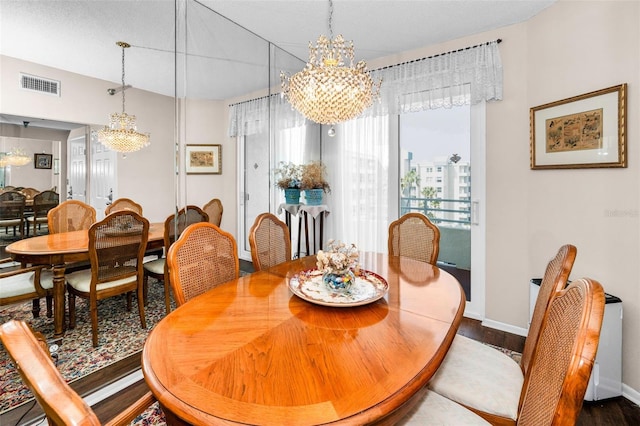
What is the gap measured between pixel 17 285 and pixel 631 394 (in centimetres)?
369

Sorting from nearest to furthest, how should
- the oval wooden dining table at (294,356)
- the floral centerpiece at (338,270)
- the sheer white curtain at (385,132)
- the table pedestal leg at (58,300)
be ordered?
the oval wooden dining table at (294,356)
the floral centerpiece at (338,270)
the table pedestal leg at (58,300)
the sheer white curtain at (385,132)

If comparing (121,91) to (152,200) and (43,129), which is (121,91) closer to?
(43,129)

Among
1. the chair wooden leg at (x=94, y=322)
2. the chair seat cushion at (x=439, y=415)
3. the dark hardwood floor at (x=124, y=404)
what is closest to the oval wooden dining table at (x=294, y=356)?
the chair seat cushion at (x=439, y=415)

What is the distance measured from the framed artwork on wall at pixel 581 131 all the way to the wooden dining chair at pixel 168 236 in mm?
2844

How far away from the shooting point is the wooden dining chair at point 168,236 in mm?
2439

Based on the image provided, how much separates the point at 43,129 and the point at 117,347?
1.53m

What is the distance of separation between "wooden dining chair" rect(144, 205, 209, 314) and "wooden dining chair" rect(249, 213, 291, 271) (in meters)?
0.70

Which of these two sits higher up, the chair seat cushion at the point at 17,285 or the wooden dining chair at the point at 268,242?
the wooden dining chair at the point at 268,242


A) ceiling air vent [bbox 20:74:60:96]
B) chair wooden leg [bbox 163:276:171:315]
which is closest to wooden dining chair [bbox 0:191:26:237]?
ceiling air vent [bbox 20:74:60:96]

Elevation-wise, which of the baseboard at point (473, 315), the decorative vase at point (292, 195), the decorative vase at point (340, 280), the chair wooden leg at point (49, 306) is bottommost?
the baseboard at point (473, 315)

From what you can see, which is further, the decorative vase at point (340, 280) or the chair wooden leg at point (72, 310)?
the chair wooden leg at point (72, 310)

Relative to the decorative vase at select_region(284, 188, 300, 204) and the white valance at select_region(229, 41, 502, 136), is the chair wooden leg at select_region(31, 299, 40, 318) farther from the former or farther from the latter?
the decorative vase at select_region(284, 188, 300, 204)

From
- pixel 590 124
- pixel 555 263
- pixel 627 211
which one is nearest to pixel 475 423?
pixel 555 263

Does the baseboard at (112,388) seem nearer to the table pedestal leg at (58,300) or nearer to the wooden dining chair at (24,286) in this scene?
the table pedestal leg at (58,300)
